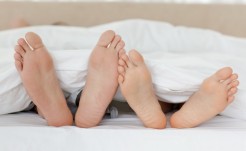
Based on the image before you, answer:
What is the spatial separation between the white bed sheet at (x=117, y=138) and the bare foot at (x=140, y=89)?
36 mm

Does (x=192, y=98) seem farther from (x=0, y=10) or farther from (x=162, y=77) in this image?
(x=0, y=10)

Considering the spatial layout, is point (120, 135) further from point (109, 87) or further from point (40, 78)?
point (40, 78)

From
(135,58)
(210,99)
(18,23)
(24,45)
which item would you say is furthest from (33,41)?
(18,23)

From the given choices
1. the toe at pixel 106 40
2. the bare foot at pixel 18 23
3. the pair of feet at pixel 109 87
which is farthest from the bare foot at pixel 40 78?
the bare foot at pixel 18 23

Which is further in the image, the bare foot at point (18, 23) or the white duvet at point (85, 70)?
the bare foot at point (18, 23)

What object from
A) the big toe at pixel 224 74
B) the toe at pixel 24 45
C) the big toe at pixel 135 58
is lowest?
the big toe at pixel 224 74

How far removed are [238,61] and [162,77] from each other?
0.29 meters

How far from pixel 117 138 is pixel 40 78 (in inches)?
9.3

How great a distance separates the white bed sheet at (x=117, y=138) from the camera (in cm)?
79

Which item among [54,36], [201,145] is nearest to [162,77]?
[201,145]

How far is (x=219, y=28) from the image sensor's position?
1559 millimetres

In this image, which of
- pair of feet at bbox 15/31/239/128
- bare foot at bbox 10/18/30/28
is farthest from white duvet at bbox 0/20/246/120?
bare foot at bbox 10/18/30/28

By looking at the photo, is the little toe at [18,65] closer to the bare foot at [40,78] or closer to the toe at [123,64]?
the bare foot at [40,78]

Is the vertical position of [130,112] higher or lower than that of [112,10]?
lower
